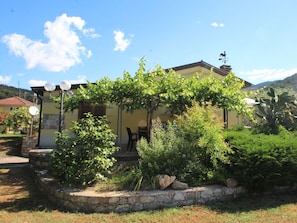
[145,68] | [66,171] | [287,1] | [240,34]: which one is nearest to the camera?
[66,171]

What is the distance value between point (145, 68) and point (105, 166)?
14.0ft

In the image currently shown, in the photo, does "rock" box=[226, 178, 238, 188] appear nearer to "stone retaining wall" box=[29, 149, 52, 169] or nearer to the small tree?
the small tree

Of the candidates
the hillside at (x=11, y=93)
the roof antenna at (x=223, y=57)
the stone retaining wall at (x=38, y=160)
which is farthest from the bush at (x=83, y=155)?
the hillside at (x=11, y=93)

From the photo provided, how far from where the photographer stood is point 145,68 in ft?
28.8

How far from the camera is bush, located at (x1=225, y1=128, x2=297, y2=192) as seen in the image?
5348mm

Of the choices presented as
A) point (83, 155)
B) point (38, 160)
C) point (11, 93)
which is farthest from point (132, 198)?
point (11, 93)

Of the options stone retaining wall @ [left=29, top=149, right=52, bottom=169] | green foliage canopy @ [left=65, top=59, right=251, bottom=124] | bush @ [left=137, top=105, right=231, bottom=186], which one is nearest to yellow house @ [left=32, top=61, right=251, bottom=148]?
green foliage canopy @ [left=65, top=59, right=251, bottom=124]

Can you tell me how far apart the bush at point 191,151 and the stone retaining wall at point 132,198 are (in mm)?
404

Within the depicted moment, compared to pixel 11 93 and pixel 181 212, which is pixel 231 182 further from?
pixel 11 93

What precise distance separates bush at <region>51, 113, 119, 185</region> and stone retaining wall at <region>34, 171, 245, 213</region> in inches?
15.4

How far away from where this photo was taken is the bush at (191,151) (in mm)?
5652

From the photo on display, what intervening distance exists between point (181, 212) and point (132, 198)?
0.99m

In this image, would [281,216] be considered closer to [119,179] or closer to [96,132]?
[119,179]

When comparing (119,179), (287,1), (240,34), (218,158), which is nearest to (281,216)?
(218,158)
